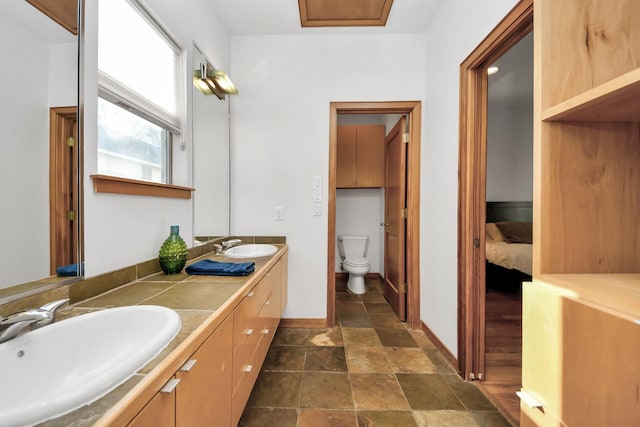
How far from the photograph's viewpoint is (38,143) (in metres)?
0.70

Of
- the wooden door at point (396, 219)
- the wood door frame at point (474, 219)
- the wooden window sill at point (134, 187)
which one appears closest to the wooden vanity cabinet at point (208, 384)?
the wooden window sill at point (134, 187)

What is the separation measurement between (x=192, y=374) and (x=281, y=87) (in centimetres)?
223

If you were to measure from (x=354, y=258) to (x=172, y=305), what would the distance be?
2.53 metres

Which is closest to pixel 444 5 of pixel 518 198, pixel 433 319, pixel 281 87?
pixel 281 87

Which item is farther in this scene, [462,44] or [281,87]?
[281,87]

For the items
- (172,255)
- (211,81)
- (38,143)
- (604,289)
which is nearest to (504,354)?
(604,289)

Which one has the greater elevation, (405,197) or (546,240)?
(405,197)

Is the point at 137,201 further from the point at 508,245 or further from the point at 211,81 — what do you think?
the point at 508,245

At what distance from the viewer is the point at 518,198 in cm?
356

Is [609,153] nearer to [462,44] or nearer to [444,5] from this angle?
[462,44]

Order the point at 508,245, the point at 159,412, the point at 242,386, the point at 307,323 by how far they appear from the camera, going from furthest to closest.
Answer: the point at 508,245 < the point at 307,323 < the point at 242,386 < the point at 159,412

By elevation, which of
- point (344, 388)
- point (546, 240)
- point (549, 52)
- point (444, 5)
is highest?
point (444, 5)

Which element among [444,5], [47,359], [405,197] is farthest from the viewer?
[405,197]

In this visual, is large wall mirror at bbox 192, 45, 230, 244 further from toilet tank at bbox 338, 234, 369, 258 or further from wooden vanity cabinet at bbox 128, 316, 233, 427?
toilet tank at bbox 338, 234, 369, 258
